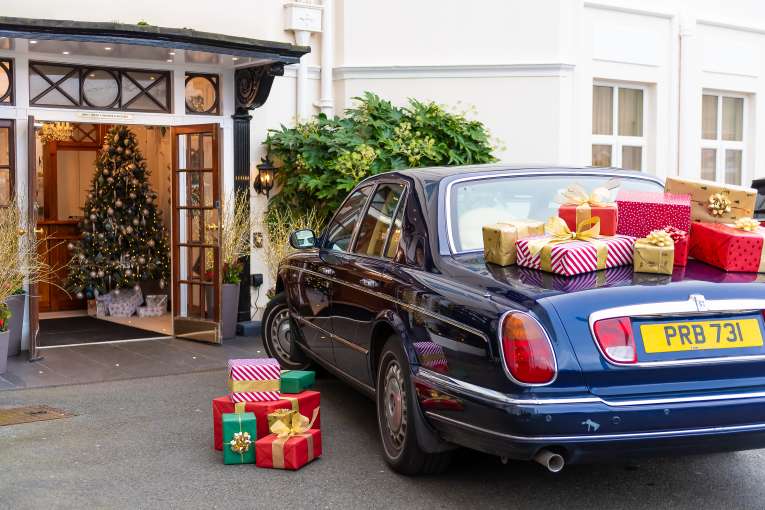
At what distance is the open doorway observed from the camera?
12.5 m

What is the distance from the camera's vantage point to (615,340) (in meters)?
4.21

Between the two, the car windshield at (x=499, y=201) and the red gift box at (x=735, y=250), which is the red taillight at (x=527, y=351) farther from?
the red gift box at (x=735, y=250)

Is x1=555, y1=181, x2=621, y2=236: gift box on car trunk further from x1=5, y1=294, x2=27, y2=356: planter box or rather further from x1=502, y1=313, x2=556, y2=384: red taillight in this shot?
x1=5, y1=294, x2=27, y2=356: planter box

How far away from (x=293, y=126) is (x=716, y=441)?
804 cm

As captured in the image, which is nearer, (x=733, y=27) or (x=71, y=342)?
(x=71, y=342)

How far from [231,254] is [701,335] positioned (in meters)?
6.74

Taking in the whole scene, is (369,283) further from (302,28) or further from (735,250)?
(302,28)

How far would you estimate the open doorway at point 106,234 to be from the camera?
41.1 ft

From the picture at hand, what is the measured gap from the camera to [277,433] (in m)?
5.62

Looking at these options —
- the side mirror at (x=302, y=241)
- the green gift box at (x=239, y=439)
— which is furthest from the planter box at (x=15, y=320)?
the green gift box at (x=239, y=439)

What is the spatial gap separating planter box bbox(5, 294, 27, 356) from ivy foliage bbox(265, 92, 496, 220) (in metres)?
3.01

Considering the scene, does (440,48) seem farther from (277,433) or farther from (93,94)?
(277,433)

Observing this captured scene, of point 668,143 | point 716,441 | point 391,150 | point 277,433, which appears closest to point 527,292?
point 716,441

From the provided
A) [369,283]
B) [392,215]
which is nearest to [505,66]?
[392,215]
